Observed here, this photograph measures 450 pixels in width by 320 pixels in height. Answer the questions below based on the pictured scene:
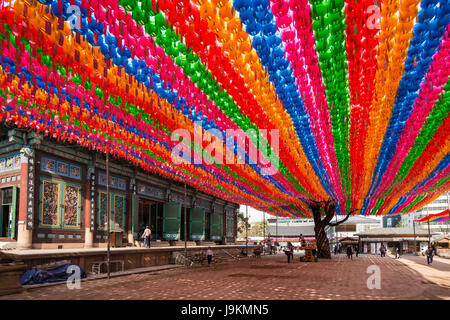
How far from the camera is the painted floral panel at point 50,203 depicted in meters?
16.6

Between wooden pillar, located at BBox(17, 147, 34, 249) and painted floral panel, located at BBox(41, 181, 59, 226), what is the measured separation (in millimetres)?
596

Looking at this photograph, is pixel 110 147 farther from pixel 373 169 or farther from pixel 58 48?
pixel 373 169

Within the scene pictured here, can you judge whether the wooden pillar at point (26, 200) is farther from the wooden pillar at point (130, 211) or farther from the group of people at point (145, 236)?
the wooden pillar at point (130, 211)

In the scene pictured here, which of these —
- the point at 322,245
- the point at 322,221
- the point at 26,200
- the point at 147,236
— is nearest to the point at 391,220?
the point at 322,245

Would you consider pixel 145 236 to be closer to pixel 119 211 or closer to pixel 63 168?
pixel 119 211

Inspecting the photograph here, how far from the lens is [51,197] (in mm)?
17031

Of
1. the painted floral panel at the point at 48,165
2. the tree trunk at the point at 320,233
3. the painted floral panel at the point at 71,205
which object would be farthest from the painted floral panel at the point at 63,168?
the tree trunk at the point at 320,233

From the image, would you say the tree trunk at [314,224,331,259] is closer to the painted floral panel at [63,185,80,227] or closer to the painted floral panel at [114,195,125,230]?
the painted floral panel at [114,195,125,230]

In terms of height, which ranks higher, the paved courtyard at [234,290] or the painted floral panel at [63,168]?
the painted floral panel at [63,168]

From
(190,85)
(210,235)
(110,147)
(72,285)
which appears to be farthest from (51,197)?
(210,235)

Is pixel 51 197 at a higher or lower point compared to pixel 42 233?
higher

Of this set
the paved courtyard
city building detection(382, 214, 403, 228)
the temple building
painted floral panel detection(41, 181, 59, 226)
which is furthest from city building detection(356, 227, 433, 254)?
city building detection(382, 214, 403, 228)

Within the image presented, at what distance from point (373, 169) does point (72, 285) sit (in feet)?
44.0

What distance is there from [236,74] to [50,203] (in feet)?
41.1
